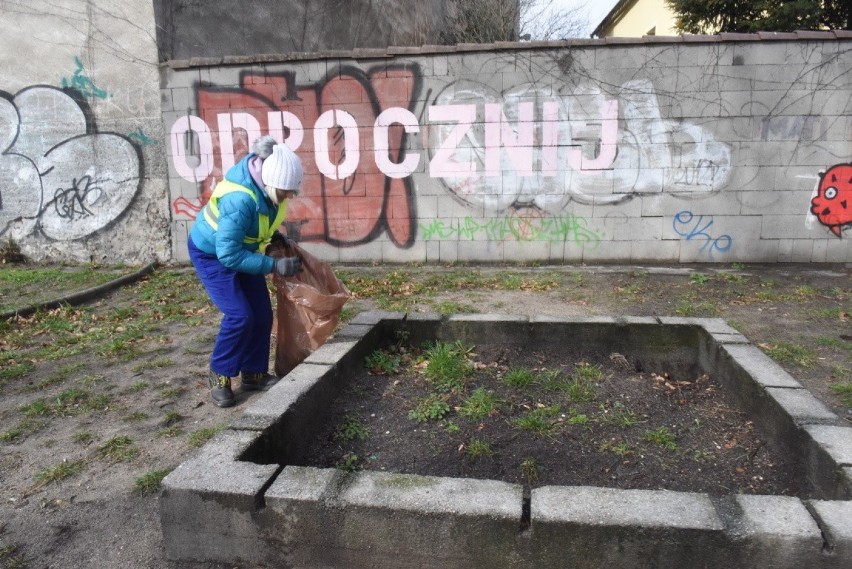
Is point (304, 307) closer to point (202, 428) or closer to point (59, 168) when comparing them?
point (202, 428)

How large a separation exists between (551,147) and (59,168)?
Answer: 771cm

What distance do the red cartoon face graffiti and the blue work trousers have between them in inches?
311

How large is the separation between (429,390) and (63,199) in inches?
322

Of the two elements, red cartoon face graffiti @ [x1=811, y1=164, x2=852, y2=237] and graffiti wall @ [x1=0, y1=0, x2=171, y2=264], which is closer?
red cartoon face graffiti @ [x1=811, y1=164, x2=852, y2=237]

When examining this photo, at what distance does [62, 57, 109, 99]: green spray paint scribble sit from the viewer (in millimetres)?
8719

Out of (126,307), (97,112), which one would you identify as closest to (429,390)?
(126,307)

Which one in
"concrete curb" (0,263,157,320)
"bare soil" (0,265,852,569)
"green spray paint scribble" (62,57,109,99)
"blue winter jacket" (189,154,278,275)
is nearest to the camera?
"bare soil" (0,265,852,569)

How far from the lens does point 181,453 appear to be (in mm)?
3361

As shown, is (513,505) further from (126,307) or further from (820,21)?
(820,21)

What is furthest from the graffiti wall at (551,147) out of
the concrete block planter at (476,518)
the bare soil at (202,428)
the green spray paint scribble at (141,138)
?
the concrete block planter at (476,518)

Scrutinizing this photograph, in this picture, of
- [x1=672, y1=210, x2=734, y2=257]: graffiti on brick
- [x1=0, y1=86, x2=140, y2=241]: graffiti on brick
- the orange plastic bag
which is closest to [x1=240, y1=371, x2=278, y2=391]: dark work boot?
the orange plastic bag

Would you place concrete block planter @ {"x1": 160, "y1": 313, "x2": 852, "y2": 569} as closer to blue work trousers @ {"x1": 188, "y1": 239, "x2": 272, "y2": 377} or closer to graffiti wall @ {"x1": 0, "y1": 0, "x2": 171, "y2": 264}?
blue work trousers @ {"x1": 188, "y1": 239, "x2": 272, "y2": 377}

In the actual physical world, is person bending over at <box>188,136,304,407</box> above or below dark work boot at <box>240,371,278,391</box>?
above

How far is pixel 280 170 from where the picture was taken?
3625mm
